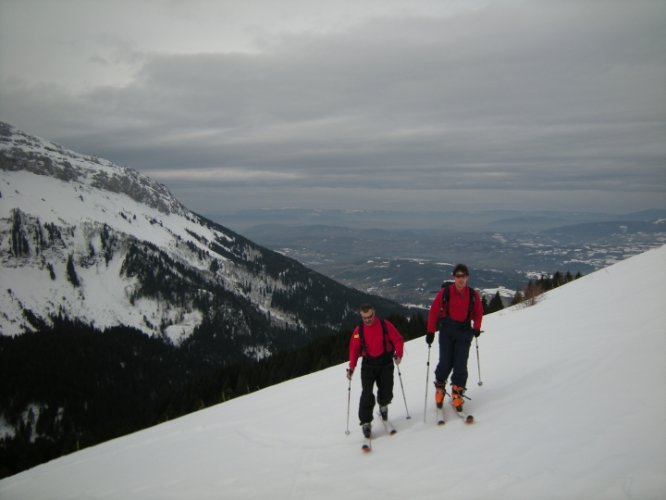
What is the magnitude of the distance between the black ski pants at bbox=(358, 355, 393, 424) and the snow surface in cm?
70

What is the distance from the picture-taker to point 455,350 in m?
9.05

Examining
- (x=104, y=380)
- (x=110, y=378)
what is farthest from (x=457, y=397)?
(x=110, y=378)

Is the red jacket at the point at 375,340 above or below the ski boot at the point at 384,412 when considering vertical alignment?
above

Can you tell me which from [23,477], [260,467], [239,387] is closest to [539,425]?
[260,467]

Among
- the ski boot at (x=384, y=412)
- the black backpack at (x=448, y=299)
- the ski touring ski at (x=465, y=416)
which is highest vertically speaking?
the black backpack at (x=448, y=299)

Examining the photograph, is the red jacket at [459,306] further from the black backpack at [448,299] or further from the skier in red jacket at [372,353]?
the skier in red jacket at [372,353]

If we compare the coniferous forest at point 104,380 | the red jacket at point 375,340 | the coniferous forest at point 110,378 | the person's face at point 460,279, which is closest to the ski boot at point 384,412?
the red jacket at point 375,340

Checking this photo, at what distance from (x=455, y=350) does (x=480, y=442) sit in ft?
7.00

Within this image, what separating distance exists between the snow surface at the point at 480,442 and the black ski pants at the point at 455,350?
90 centimetres

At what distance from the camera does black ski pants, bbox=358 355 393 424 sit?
917 centimetres

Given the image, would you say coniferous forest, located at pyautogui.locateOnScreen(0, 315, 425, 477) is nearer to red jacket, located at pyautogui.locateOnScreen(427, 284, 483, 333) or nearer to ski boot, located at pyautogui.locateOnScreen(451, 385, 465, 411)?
ski boot, located at pyautogui.locateOnScreen(451, 385, 465, 411)

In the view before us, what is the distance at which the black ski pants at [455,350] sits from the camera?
8820 mm

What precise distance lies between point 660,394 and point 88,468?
1586 cm

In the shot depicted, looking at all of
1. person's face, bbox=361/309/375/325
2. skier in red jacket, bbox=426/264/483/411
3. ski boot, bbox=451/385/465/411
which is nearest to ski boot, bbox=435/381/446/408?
skier in red jacket, bbox=426/264/483/411
